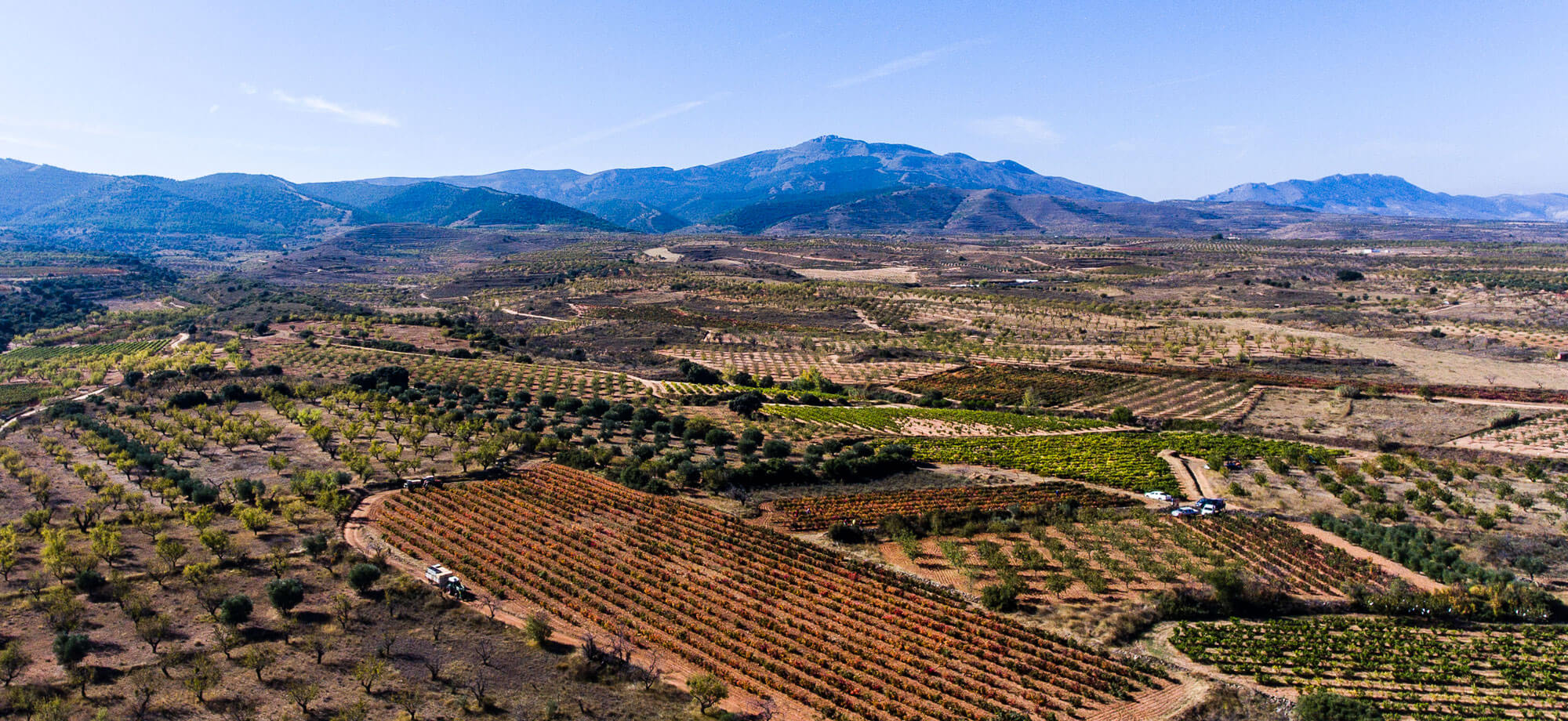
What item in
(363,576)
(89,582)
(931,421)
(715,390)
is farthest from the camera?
(715,390)

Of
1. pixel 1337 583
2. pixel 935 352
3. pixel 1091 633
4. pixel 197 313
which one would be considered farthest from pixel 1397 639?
pixel 197 313

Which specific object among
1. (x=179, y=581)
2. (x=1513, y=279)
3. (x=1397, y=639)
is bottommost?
(x=1397, y=639)

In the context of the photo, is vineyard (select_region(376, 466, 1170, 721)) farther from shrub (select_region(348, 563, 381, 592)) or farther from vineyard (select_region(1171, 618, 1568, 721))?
vineyard (select_region(1171, 618, 1568, 721))

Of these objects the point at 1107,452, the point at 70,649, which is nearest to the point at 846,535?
the point at 1107,452

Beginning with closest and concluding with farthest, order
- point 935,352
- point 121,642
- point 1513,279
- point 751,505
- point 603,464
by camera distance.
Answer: point 121,642, point 751,505, point 603,464, point 935,352, point 1513,279

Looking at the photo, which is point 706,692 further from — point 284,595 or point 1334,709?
point 1334,709

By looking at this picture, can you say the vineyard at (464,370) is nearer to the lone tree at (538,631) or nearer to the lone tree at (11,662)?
the lone tree at (538,631)

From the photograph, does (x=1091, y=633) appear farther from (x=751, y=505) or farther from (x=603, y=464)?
(x=603, y=464)
